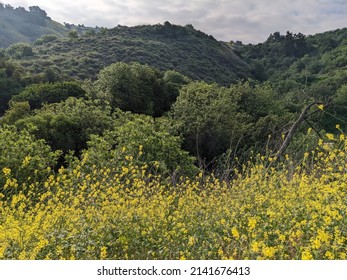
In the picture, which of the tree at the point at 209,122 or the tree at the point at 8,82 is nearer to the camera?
the tree at the point at 209,122

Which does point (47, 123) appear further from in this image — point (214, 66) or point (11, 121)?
point (214, 66)

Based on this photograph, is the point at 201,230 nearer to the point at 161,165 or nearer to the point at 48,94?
the point at 161,165

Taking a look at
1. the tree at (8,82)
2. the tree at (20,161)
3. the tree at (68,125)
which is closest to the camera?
the tree at (20,161)

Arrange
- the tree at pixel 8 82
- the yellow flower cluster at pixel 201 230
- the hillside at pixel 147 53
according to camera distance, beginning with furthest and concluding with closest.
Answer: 1. the hillside at pixel 147 53
2. the tree at pixel 8 82
3. the yellow flower cluster at pixel 201 230

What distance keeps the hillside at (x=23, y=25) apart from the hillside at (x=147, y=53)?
53344mm

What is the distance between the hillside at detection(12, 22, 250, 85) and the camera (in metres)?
49.1

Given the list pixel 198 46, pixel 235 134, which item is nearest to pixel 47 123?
Answer: pixel 235 134

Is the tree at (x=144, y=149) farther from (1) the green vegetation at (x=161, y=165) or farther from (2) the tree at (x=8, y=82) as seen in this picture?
(2) the tree at (x=8, y=82)

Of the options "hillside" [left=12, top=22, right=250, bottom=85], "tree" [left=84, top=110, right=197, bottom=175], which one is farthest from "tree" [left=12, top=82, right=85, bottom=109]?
"hillside" [left=12, top=22, right=250, bottom=85]

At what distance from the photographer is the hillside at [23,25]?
114 metres

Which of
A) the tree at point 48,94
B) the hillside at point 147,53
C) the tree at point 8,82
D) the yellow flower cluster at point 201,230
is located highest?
the hillside at point 147,53

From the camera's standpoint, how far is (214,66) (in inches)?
2458

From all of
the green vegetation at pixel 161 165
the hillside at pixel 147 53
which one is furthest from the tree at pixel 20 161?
the hillside at pixel 147 53

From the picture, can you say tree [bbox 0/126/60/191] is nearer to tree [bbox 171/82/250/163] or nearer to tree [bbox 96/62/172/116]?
tree [bbox 171/82/250/163]
